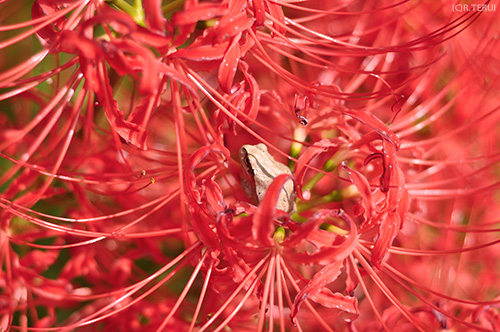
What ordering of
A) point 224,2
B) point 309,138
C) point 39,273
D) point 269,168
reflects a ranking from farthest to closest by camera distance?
point 39,273
point 309,138
point 269,168
point 224,2

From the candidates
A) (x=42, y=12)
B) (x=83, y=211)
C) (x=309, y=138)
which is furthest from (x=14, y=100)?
(x=309, y=138)

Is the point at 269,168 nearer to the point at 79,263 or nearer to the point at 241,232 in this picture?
the point at 241,232

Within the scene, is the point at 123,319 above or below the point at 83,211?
below

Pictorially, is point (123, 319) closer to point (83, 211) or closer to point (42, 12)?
point (83, 211)

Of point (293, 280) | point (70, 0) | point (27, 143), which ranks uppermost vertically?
point (70, 0)

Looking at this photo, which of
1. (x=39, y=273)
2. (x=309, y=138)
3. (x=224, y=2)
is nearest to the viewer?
(x=224, y=2)

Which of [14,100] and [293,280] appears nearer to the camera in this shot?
[293,280]
